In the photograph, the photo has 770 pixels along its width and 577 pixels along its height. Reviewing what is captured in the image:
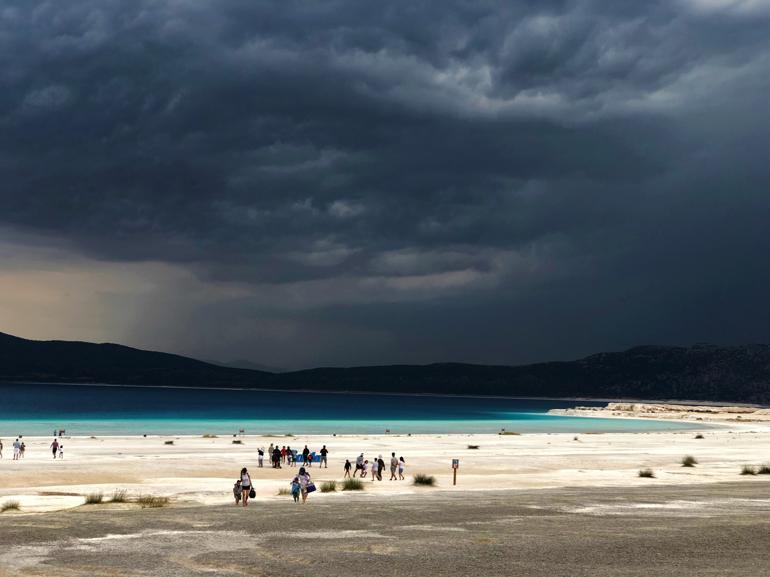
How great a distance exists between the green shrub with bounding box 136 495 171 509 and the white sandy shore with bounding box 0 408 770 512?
0.90m

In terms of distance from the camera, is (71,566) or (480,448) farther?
(480,448)

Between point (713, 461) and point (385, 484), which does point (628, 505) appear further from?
point (713, 461)

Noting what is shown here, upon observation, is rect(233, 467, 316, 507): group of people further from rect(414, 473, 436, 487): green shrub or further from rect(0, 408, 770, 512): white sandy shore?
rect(414, 473, 436, 487): green shrub

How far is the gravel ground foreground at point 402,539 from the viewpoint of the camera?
21.2 m

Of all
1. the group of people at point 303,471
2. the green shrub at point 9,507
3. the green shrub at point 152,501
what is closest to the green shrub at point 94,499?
the green shrub at point 152,501

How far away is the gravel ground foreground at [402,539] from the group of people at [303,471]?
0.98m

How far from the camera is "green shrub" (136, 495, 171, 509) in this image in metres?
33.8

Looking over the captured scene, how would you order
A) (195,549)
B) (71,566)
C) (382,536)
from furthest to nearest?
A: (382,536)
(195,549)
(71,566)

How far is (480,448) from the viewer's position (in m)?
77.8

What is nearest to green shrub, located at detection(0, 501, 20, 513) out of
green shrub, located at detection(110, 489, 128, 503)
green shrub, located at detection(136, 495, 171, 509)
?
green shrub, located at detection(110, 489, 128, 503)

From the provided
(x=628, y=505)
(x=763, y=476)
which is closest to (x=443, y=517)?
(x=628, y=505)

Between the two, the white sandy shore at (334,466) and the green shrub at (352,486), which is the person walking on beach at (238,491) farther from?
the green shrub at (352,486)

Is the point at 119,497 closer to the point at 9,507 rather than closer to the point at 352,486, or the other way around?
the point at 9,507

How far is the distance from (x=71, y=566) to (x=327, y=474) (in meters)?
32.0
